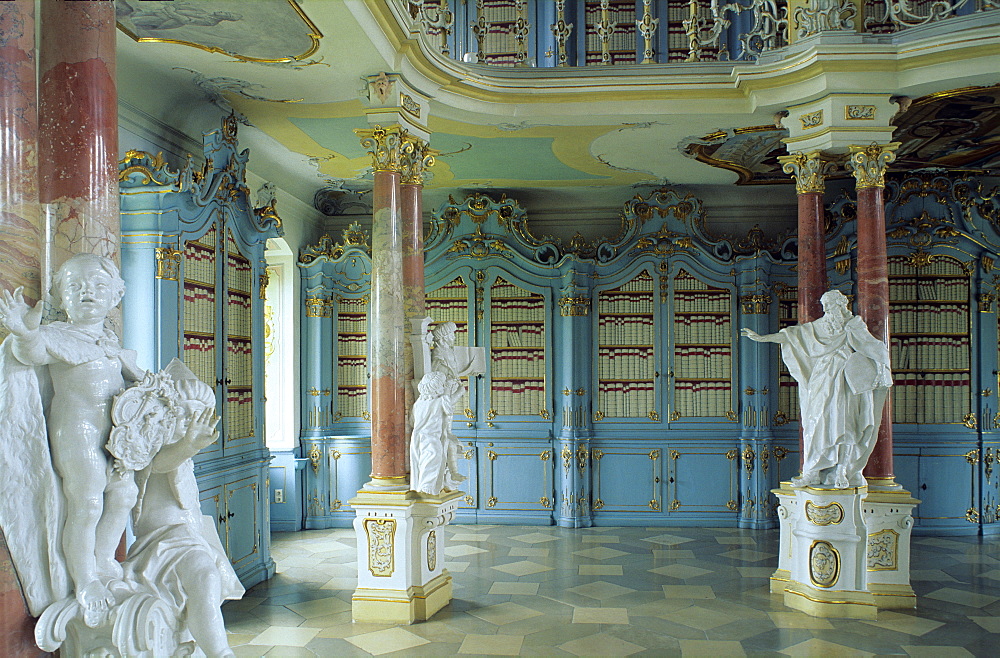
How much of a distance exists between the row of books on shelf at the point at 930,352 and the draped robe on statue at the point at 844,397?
302cm

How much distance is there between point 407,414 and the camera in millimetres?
5262

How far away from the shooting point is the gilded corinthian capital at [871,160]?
5.38 metres

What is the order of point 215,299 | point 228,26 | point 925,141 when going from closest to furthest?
point 228,26 → point 215,299 → point 925,141

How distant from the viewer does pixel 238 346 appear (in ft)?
19.0

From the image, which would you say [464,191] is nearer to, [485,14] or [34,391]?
[485,14]

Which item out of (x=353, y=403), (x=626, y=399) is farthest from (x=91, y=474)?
(x=626, y=399)

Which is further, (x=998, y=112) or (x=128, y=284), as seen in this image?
(x=998, y=112)

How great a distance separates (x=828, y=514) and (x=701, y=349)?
3.25m

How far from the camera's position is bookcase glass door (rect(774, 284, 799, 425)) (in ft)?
26.3

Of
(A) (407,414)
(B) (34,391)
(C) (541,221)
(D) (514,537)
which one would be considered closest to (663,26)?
(C) (541,221)

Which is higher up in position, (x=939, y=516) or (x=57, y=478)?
(x=57, y=478)

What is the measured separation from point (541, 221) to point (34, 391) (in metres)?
7.18

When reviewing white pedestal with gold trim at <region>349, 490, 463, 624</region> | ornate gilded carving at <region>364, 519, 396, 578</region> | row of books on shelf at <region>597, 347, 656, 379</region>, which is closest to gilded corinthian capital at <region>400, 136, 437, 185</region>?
white pedestal with gold trim at <region>349, 490, 463, 624</region>

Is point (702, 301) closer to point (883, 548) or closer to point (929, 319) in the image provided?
point (929, 319)
